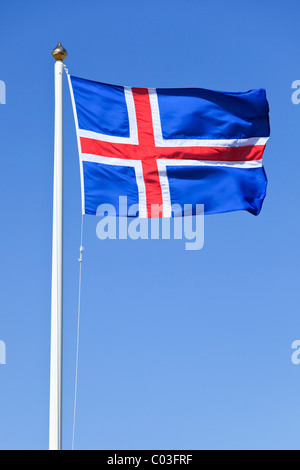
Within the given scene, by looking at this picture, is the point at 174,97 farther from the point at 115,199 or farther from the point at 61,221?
the point at 61,221

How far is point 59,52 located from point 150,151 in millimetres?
3234

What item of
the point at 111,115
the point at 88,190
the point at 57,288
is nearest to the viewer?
the point at 57,288

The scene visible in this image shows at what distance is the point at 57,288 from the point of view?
1666cm

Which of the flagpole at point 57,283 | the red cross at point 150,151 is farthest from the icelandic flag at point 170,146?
the flagpole at point 57,283

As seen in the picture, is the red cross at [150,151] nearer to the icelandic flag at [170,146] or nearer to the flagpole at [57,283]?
the icelandic flag at [170,146]

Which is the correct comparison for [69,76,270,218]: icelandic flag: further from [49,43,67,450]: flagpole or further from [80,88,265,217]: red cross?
[49,43,67,450]: flagpole

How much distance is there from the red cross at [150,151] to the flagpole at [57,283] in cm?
152

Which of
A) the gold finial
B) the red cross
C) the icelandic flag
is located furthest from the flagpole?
the red cross

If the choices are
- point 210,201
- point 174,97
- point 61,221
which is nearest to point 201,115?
point 174,97

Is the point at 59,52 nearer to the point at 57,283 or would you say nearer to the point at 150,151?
the point at 150,151

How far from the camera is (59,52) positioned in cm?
1841

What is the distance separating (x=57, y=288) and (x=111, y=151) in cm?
414

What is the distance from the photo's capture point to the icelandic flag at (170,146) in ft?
64.0
